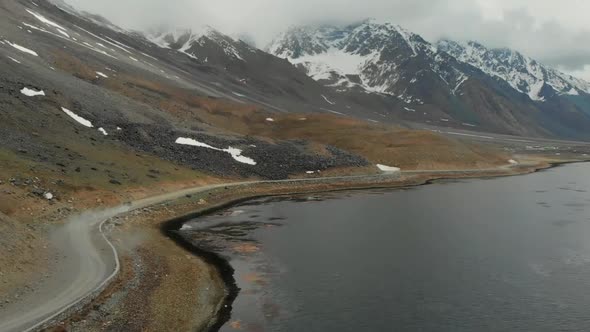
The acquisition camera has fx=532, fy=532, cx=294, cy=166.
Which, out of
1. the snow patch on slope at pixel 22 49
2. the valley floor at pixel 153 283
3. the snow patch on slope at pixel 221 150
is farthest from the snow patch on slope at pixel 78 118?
the snow patch on slope at pixel 22 49

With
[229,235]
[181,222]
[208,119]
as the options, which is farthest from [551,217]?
[208,119]

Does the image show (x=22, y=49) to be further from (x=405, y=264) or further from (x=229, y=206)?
(x=405, y=264)

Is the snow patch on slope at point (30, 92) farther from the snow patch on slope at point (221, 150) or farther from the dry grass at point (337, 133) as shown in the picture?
the dry grass at point (337, 133)

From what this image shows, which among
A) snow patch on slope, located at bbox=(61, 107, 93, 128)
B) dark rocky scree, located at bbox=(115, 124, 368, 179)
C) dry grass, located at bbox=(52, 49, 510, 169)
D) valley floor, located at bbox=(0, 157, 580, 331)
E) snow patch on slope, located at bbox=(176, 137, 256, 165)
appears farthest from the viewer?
dry grass, located at bbox=(52, 49, 510, 169)

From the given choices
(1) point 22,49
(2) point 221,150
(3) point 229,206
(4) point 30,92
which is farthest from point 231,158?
(1) point 22,49

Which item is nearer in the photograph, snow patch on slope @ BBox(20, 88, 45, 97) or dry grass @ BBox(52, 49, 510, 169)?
snow patch on slope @ BBox(20, 88, 45, 97)

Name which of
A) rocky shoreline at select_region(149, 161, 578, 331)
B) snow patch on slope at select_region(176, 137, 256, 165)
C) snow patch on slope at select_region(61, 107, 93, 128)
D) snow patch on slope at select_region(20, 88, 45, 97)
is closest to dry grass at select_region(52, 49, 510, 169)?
rocky shoreline at select_region(149, 161, 578, 331)

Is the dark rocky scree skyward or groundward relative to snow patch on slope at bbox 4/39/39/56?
groundward

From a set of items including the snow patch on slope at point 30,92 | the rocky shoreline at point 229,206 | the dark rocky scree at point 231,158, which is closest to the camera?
the rocky shoreline at point 229,206

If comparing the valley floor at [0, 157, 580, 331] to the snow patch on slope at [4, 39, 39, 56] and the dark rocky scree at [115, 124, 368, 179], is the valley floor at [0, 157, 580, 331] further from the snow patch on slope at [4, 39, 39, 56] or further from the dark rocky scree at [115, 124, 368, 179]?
the snow patch on slope at [4, 39, 39, 56]
